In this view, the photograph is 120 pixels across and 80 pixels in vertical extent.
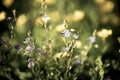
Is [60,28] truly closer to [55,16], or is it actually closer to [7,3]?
[55,16]

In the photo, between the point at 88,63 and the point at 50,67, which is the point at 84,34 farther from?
the point at 50,67

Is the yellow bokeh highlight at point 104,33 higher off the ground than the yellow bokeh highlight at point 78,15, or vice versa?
the yellow bokeh highlight at point 78,15

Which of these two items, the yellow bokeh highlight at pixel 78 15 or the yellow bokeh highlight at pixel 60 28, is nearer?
the yellow bokeh highlight at pixel 60 28

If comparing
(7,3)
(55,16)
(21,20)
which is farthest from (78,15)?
(7,3)

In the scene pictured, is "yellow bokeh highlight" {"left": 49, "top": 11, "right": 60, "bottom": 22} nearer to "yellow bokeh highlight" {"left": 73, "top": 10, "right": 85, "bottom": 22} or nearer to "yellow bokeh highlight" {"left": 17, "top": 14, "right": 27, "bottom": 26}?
"yellow bokeh highlight" {"left": 73, "top": 10, "right": 85, "bottom": 22}

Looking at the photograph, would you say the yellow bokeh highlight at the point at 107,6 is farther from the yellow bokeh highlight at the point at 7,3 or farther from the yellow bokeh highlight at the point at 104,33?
the yellow bokeh highlight at the point at 7,3

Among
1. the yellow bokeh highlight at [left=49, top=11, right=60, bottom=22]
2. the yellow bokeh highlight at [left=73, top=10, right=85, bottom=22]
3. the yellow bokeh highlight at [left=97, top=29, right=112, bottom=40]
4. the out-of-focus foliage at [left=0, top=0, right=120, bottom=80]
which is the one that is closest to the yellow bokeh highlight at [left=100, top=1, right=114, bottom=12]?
the out-of-focus foliage at [left=0, top=0, right=120, bottom=80]

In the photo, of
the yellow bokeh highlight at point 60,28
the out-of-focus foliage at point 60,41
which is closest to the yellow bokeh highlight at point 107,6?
the out-of-focus foliage at point 60,41

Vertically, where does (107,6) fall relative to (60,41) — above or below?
above
